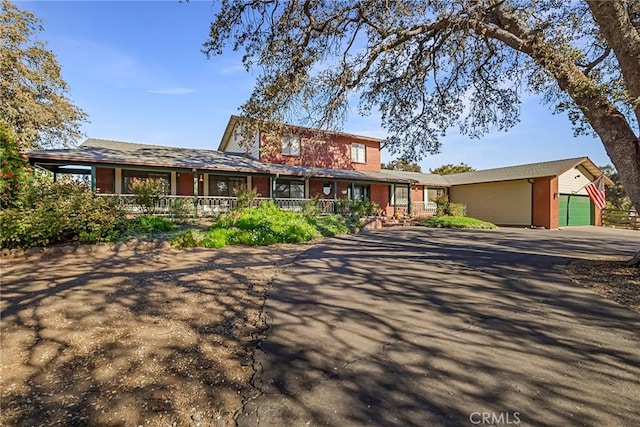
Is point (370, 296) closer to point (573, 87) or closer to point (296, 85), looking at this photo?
point (573, 87)

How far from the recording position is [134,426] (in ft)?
6.29

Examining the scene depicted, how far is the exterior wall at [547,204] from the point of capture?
60.5 feet

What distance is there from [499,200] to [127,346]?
24.2 meters

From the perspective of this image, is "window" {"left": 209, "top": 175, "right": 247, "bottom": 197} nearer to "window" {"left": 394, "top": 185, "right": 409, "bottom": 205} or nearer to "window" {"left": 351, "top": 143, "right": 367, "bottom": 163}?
"window" {"left": 351, "top": 143, "right": 367, "bottom": 163}

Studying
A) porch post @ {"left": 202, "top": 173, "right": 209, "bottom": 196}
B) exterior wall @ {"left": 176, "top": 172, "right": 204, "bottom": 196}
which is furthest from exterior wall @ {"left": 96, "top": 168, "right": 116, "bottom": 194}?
porch post @ {"left": 202, "top": 173, "right": 209, "bottom": 196}

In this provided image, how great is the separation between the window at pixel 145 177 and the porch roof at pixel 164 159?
99 cm

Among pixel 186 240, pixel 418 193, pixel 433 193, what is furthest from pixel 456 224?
→ pixel 186 240

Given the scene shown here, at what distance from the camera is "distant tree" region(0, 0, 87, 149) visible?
55.1ft

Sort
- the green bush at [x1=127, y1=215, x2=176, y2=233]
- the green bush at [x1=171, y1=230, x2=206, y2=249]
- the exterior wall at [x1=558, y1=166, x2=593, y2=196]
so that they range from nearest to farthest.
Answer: the green bush at [x1=171, y1=230, x2=206, y2=249], the green bush at [x1=127, y1=215, x2=176, y2=233], the exterior wall at [x1=558, y1=166, x2=593, y2=196]

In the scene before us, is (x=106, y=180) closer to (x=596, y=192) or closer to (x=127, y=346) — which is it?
(x=127, y=346)

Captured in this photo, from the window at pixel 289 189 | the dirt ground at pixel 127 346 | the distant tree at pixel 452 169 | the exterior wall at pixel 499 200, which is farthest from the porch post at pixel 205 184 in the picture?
the distant tree at pixel 452 169

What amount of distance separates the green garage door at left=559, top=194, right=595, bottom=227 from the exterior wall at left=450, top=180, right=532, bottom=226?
2.05 meters

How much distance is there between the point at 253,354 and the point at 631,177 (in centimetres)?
748

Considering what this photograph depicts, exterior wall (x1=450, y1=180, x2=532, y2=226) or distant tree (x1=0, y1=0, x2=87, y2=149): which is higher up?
distant tree (x1=0, y1=0, x2=87, y2=149)
